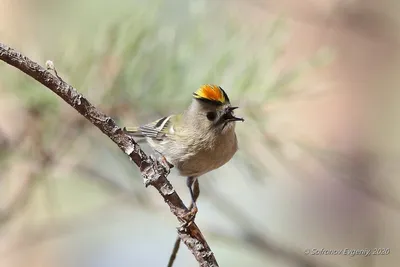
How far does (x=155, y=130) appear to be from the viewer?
85 cm

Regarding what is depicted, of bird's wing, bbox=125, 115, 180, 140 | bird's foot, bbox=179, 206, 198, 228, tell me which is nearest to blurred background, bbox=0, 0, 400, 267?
bird's wing, bbox=125, 115, 180, 140

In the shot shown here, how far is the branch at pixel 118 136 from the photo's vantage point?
42 cm

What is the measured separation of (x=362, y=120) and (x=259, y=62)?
1582 mm

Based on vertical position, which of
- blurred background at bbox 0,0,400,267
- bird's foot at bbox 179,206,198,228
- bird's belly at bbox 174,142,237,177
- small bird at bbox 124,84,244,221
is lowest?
bird's foot at bbox 179,206,198,228

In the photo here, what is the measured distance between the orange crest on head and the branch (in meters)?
0.26

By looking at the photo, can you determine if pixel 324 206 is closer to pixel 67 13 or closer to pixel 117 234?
pixel 117 234

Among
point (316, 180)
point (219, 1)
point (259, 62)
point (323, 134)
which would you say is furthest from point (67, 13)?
point (316, 180)

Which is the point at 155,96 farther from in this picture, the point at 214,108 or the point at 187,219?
the point at 187,219

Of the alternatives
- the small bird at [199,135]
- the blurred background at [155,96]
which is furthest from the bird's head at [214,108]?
the blurred background at [155,96]

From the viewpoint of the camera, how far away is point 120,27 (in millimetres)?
907

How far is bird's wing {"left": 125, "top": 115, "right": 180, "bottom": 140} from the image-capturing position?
846 millimetres

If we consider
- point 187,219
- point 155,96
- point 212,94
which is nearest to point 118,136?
point 187,219

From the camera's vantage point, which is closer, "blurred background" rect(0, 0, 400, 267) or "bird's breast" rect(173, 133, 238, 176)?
"bird's breast" rect(173, 133, 238, 176)

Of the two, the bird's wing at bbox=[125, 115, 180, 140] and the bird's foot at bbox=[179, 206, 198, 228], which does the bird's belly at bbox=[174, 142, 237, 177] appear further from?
the bird's foot at bbox=[179, 206, 198, 228]
